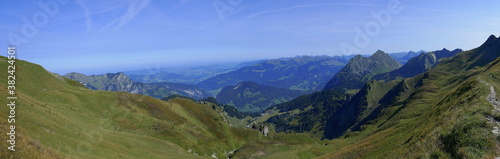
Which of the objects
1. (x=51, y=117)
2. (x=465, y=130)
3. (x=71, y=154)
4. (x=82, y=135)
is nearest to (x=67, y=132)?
(x=82, y=135)

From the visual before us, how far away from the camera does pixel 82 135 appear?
143ft

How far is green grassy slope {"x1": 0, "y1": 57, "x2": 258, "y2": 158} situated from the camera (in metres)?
33.7

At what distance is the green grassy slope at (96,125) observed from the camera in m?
33.7

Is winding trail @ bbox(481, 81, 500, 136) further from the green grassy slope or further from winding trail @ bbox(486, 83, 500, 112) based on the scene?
the green grassy slope

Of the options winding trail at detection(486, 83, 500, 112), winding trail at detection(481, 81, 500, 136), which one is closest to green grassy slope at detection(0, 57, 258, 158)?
winding trail at detection(481, 81, 500, 136)

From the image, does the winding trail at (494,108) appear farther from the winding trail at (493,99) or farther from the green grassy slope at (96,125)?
the green grassy slope at (96,125)

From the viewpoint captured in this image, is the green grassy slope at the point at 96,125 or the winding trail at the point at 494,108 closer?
the winding trail at the point at 494,108

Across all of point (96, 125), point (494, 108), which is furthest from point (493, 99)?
point (96, 125)

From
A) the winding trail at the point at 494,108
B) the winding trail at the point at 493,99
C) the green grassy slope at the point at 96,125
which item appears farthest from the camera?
the winding trail at the point at 493,99

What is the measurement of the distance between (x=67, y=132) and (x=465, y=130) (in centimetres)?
5630

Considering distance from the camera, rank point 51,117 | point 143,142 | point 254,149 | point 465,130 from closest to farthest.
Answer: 1. point 465,130
2. point 51,117
3. point 143,142
4. point 254,149

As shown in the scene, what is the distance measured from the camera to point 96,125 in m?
57.8

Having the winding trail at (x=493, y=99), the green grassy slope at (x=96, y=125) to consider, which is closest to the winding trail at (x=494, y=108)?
the winding trail at (x=493, y=99)

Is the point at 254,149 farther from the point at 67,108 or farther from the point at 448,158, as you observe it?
the point at 448,158
